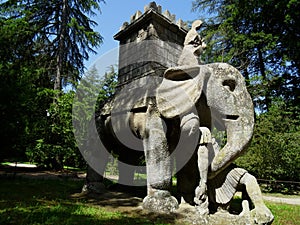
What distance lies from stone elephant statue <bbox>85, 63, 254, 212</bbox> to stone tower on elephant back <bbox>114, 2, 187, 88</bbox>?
2.57 ft

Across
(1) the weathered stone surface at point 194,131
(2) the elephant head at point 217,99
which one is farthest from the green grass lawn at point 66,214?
(2) the elephant head at point 217,99

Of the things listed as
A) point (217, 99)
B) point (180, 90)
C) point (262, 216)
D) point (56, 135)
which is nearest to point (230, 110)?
point (217, 99)

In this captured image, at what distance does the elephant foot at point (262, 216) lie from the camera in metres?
3.45

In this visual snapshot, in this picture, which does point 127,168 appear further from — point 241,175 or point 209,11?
point 209,11

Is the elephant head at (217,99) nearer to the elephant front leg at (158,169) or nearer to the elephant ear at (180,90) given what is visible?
the elephant ear at (180,90)

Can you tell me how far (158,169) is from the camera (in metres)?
4.25

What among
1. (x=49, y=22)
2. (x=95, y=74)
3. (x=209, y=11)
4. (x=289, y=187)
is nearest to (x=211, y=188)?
(x=289, y=187)

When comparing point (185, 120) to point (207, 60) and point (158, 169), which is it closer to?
point (158, 169)

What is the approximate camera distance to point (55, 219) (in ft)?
11.7

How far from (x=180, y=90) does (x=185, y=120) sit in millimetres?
527

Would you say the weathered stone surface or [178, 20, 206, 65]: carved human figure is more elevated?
[178, 20, 206, 65]: carved human figure

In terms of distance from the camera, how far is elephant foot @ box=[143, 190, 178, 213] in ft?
13.5

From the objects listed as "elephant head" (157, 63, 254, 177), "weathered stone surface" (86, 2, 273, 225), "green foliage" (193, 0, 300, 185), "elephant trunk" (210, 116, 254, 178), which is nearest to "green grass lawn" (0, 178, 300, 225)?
"weathered stone surface" (86, 2, 273, 225)

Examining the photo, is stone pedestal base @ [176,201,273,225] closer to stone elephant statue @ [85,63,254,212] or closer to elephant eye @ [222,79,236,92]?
stone elephant statue @ [85,63,254,212]
